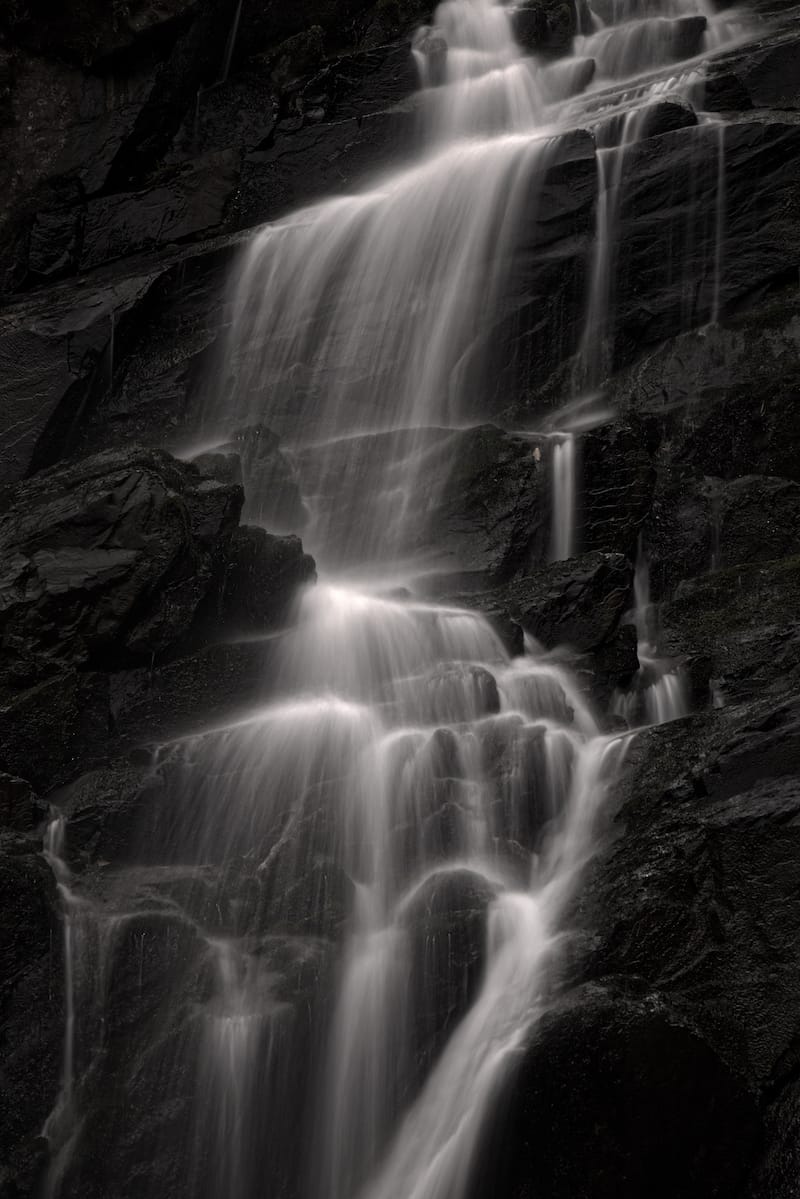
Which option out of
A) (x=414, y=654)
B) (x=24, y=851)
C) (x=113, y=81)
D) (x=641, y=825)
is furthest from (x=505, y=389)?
(x=113, y=81)

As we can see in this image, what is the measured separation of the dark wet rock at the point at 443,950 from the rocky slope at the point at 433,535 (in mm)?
35

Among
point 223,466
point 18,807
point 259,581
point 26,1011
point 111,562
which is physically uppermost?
point 223,466

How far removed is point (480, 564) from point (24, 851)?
6083 millimetres

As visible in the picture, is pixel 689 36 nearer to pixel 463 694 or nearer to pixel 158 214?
pixel 158 214

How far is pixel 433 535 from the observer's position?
1349cm

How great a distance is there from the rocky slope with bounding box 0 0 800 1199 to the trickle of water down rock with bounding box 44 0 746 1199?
10 cm

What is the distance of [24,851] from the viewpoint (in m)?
8.55

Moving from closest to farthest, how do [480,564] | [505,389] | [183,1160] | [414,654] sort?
[183,1160] < [414,654] < [480,564] < [505,389]

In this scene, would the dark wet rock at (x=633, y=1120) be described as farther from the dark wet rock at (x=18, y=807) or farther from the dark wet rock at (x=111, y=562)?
the dark wet rock at (x=111, y=562)

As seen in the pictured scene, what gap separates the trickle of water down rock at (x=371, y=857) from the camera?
24.7 feet

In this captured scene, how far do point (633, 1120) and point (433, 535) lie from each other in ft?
25.7

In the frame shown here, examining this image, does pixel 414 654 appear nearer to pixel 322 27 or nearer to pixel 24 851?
pixel 24 851

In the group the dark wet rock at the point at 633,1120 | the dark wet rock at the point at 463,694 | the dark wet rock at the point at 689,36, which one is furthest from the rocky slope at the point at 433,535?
the dark wet rock at the point at 689,36

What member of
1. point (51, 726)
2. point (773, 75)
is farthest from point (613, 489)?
point (773, 75)
